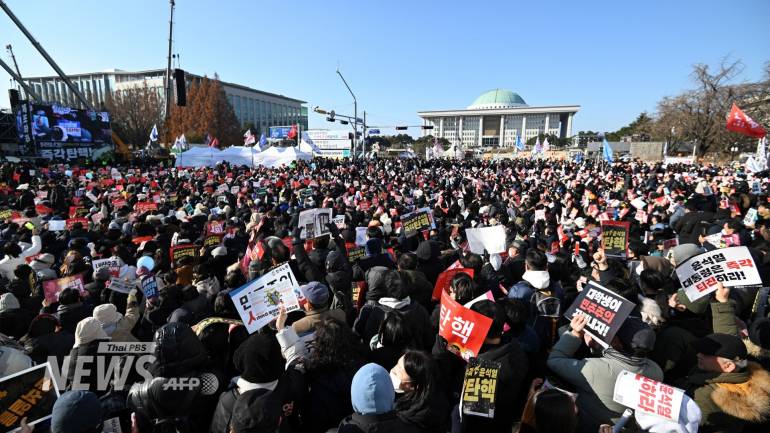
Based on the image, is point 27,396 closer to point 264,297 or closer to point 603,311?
point 264,297

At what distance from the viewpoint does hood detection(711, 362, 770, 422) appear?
7.26 ft

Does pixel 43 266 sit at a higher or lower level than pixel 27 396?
lower

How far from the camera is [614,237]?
5.63 meters

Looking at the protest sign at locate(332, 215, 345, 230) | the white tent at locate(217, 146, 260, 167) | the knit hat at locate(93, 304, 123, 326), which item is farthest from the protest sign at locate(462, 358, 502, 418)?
the white tent at locate(217, 146, 260, 167)

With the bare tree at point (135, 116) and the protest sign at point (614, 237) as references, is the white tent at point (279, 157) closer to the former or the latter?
the protest sign at point (614, 237)

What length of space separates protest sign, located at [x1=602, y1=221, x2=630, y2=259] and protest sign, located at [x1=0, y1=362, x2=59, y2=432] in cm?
605

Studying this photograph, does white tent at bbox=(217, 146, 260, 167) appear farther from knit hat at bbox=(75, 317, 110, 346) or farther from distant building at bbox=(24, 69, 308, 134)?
distant building at bbox=(24, 69, 308, 134)

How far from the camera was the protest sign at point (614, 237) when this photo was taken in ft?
18.3

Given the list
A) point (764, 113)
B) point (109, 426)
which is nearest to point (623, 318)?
point (109, 426)

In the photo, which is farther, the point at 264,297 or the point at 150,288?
the point at 150,288

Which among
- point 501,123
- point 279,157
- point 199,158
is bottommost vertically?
point 199,158

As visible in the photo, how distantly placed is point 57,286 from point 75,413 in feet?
11.5

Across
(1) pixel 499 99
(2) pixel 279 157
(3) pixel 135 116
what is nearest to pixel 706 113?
(2) pixel 279 157

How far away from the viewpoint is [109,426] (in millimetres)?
2316
